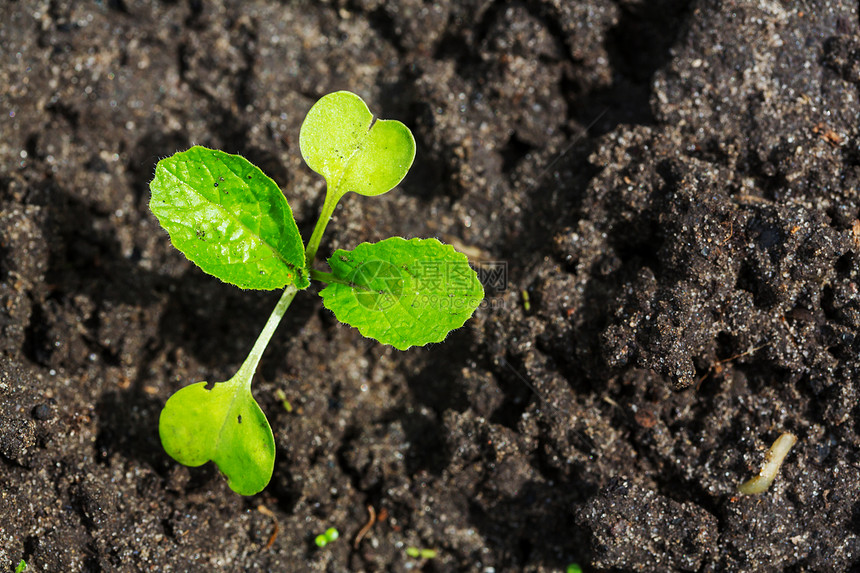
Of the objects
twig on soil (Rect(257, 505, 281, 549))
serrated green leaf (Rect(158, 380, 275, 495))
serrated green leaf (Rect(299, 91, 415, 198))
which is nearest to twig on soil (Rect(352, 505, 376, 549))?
twig on soil (Rect(257, 505, 281, 549))

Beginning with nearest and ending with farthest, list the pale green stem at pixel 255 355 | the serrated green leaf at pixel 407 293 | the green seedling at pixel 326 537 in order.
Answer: the serrated green leaf at pixel 407 293 → the pale green stem at pixel 255 355 → the green seedling at pixel 326 537

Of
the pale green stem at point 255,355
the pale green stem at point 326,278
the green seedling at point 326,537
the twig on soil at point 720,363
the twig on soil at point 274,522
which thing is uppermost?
the twig on soil at point 720,363

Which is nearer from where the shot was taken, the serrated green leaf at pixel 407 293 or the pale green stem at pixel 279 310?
the serrated green leaf at pixel 407 293

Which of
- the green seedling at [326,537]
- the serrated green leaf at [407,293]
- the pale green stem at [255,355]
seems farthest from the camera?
the green seedling at [326,537]

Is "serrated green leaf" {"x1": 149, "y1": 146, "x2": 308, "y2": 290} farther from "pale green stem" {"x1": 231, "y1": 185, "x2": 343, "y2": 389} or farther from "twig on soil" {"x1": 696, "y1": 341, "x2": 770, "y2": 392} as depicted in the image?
"twig on soil" {"x1": 696, "y1": 341, "x2": 770, "y2": 392}

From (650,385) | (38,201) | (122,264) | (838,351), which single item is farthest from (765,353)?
(38,201)

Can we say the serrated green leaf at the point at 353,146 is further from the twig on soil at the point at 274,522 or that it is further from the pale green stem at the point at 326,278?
the twig on soil at the point at 274,522

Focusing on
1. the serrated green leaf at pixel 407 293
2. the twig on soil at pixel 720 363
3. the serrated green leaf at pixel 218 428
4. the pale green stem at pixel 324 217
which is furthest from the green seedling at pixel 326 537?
the twig on soil at pixel 720 363
